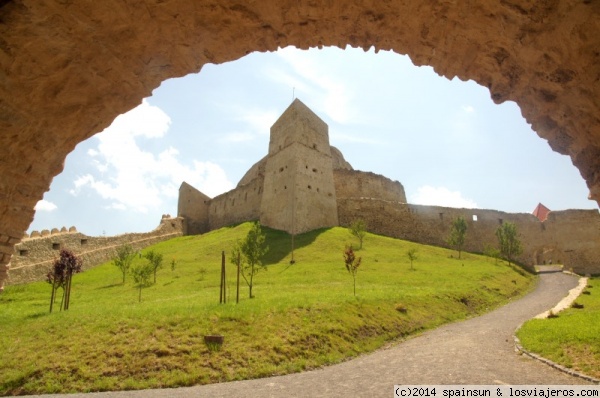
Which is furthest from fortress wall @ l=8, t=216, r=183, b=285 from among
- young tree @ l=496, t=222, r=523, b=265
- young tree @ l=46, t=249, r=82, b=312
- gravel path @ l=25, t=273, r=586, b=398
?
young tree @ l=496, t=222, r=523, b=265

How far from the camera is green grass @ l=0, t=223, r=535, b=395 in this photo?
10453 millimetres

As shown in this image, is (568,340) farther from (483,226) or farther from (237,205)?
(237,205)

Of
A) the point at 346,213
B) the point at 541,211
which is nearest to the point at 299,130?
the point at 346,213

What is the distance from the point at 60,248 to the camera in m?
35.6

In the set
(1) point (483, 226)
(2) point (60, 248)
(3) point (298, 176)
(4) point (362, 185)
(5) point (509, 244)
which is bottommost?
(2) point (60, 248)

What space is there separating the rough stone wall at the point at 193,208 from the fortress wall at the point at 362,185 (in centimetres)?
2255

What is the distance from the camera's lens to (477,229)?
4881 cm

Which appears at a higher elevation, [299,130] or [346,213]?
[299,130]

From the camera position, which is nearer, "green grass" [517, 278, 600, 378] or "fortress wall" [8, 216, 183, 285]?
"green grass" [517, 278, 600, 378]

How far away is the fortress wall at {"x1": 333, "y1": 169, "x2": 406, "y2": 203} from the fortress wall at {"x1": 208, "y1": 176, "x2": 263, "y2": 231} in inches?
450

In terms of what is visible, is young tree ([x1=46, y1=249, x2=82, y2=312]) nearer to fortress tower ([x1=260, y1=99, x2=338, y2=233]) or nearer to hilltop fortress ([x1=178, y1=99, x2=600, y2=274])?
fortress tower ([x1=260, y1=99, x2=338, y2=233])

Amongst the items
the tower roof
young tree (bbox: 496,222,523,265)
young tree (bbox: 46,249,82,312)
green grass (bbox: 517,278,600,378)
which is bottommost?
green grass (bbox: 517,278,600,378)

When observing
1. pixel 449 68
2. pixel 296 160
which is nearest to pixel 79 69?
pixel 449 68

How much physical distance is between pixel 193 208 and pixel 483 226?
143 feet
